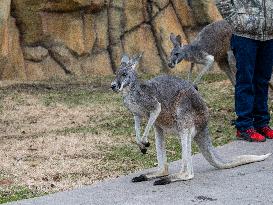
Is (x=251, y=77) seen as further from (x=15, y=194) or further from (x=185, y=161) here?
(x=15, y=194)

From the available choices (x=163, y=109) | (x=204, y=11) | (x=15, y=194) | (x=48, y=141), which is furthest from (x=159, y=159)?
(x=204, y=11)

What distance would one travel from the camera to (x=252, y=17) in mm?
5383

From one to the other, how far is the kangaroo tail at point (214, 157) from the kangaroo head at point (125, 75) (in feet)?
2.00

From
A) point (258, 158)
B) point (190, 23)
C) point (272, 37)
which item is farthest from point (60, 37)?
point (258, 158)

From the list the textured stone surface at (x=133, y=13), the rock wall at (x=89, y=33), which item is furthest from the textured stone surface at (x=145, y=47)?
the textured stone surface at (x=133, y=13)

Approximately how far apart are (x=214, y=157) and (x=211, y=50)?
3633mm

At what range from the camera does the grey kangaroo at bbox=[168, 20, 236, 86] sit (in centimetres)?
794

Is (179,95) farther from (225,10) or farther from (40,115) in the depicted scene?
(40,115)

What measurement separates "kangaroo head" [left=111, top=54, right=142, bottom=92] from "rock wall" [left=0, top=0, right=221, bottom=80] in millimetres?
5060

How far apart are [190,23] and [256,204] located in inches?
307

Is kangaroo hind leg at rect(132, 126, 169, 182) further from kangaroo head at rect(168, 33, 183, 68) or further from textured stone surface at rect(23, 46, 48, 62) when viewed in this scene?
textured stone surface at rect(23, 46, 48, 62)

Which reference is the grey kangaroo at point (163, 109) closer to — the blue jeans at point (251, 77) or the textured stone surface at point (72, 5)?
the blue jeans at point (251, 77)

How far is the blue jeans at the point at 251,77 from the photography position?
542cm

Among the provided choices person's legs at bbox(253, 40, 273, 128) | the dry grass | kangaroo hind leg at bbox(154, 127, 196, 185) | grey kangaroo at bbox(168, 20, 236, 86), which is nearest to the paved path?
kangaroo hind leg at bbox(154, 127, 196, 185)
